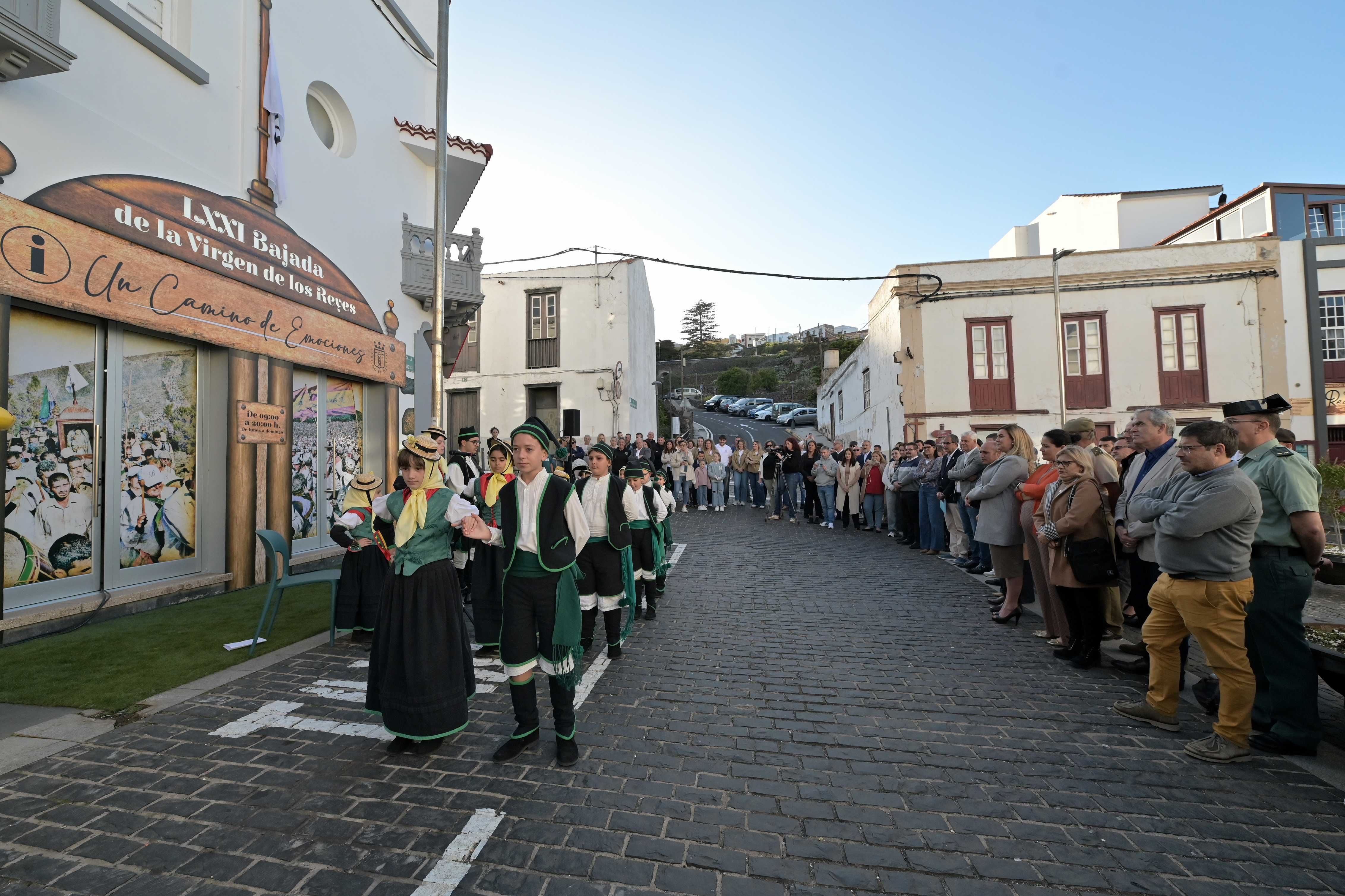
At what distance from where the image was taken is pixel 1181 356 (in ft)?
73.0

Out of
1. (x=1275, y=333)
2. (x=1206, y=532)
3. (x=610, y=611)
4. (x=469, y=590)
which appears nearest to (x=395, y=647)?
(x=610, y=611)

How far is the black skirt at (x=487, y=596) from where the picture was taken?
217 inches

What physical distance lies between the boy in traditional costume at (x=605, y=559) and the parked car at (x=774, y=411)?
43211mm

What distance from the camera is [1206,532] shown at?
3688 millimetres

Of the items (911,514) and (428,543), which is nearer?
(428,543)

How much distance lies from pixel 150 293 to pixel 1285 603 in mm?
10583

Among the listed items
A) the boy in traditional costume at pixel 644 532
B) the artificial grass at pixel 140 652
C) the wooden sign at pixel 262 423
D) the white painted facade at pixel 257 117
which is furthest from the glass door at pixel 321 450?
the boy in traditional costume at pixel 644 532

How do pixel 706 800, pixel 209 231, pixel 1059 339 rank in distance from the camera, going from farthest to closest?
pixel 1059 339 < pixel 209 231 < pixel 706 800

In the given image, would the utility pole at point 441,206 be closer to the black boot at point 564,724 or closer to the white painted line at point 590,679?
the white painted line at point 590,679

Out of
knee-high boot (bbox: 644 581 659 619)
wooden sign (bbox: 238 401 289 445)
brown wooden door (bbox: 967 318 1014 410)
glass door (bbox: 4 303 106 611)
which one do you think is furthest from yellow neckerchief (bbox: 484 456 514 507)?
brown wooden door (bbox: 967 318 1014 410)

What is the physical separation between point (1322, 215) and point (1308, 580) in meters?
28.7

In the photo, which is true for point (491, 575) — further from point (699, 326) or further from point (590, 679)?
point (699, 326)

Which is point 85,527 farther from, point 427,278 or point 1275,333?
point 1275,333

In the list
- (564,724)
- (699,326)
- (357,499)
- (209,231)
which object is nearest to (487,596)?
(357,499)
